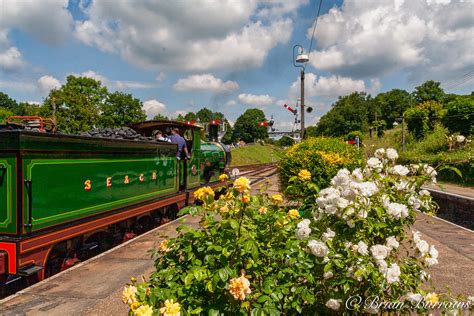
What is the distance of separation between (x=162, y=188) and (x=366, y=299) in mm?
6943

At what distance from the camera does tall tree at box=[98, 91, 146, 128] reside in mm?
41959

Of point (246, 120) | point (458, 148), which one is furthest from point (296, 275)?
point (246, 120)

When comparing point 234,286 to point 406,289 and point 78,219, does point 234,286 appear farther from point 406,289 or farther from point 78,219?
point 78,219

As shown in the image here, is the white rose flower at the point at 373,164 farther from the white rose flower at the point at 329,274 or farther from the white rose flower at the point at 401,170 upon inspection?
the white rose flower at the point at 329,274

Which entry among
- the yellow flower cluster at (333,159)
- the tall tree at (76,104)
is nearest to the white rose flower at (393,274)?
the yellow flower cluster at (333,159)

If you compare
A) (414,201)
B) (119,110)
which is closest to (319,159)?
(414,201)

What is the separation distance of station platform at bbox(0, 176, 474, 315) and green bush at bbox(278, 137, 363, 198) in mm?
2582

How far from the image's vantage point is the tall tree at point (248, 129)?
10844cm

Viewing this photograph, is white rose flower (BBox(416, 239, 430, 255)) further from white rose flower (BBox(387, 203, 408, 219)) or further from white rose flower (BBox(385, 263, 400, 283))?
white rose flower (BBox(385, 263, 400, 283))

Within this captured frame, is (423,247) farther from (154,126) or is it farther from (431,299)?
(154,126)

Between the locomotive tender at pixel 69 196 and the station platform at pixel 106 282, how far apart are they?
0.35 metres

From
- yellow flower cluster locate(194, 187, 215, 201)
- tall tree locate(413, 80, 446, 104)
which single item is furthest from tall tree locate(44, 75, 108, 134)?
tall tree locate(413, 80, 446, 104)

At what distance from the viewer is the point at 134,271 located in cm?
554

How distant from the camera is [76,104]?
35188mm
